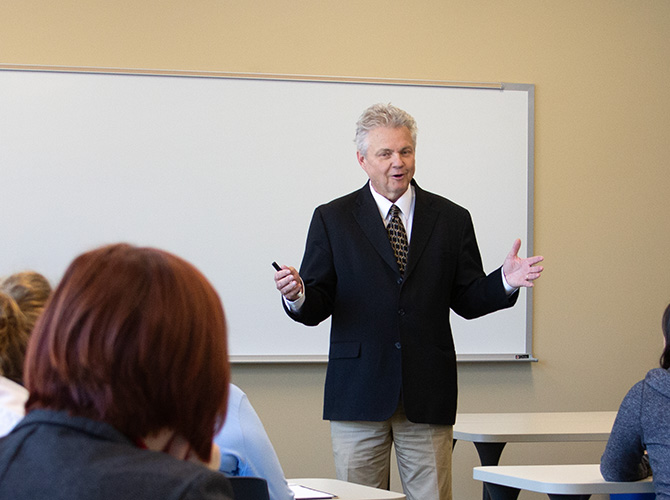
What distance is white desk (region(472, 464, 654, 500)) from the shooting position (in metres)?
2.21

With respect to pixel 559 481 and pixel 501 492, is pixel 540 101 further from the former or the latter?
pixel 559 481

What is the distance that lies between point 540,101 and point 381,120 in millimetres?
2073

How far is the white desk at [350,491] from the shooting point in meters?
2.05

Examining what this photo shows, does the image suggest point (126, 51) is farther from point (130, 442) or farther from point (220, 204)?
point (130, 442)

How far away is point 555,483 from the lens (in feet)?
7.24

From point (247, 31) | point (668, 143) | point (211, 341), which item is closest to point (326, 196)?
point (247, 31)

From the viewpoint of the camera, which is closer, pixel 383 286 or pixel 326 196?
pixel 383 286

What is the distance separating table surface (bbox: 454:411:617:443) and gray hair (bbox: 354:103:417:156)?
1.11 m

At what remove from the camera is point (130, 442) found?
34.2 inches

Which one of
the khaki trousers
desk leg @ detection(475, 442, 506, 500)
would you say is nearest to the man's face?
the khaki trousers

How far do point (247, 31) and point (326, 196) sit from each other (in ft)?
3.24

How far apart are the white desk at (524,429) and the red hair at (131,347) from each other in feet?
7.22

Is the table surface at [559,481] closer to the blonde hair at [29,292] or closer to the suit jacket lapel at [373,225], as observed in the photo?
the suit jacket lapel at [373,225]

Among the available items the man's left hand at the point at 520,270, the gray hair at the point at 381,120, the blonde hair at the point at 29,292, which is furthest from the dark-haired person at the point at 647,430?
the blonde hair at the point at 29,292
